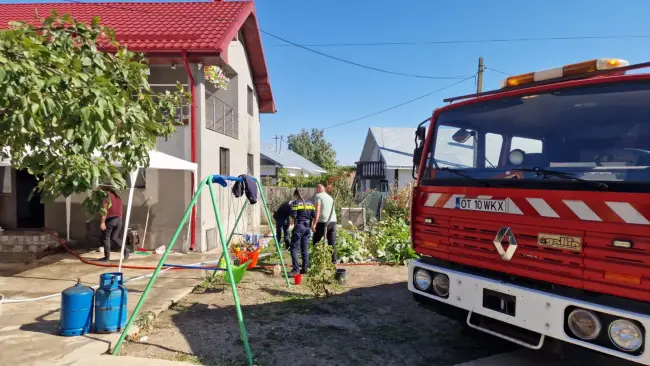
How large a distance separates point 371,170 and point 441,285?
2212 centimetres

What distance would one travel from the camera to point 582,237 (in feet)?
9.61

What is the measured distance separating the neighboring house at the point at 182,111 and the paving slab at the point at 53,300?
1192 mm

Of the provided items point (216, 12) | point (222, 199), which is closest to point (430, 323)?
point (222, 199)

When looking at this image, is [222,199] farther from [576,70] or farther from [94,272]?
[576,70]

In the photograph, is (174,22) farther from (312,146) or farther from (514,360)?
(312,146)

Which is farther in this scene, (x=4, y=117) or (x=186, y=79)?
(x=186, y=79)

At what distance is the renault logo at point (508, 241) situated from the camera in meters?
3.33

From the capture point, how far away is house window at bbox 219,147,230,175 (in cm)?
1165

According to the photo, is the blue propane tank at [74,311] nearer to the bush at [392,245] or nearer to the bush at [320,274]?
the bush at [320,274]

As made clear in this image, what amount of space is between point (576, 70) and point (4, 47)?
4.18m

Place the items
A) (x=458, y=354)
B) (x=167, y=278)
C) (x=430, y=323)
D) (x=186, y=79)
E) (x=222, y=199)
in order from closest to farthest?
(x=458, y=354), (x=430, y=323), (x=167, y=278), (x=186, y=79), (x=222, y=199)

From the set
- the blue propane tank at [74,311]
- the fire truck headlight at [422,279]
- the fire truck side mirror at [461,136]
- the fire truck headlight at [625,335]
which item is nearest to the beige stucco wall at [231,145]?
the blue propane tank at [74,311]

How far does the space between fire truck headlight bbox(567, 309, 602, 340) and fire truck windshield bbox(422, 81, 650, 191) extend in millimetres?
848

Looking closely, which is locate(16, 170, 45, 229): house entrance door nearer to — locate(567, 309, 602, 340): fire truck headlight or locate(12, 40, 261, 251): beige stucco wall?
locate(12, 40, 261, 251): beige stucco wall
